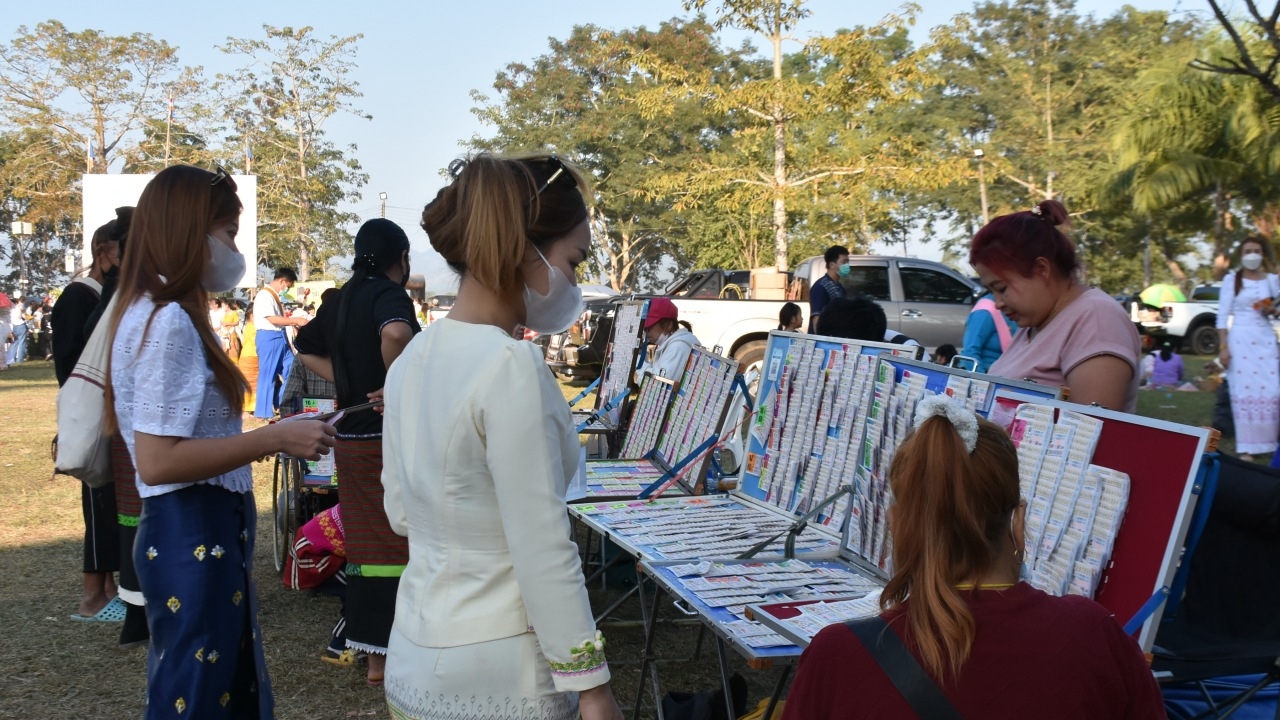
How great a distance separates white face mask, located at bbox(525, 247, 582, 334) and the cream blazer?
0.54ft

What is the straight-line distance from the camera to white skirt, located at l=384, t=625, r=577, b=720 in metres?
1.66

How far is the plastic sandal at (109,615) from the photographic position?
17.5 ft

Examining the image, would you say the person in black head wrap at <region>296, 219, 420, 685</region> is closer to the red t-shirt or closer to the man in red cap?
the man in red cap

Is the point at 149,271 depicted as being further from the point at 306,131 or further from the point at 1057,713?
the point at 306,131

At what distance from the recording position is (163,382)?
2410 mm

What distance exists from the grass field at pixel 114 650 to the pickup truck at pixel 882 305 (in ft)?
23.3

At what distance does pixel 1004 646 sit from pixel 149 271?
2130mm

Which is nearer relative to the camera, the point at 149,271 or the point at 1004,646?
the point at 1004,646

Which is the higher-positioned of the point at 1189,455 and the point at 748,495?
the point at 1189,455

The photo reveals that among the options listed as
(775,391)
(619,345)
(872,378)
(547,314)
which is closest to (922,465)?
(547,314)

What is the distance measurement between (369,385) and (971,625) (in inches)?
117

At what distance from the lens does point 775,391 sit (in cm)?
414

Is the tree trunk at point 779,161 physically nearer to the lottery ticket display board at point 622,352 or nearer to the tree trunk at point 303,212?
the lottery ticket display board at point 622,352

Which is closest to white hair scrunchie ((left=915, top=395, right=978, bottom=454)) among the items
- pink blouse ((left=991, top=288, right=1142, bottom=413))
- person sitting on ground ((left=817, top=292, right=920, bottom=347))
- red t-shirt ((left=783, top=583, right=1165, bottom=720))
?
red t-shirt ((left=783, top=583, right=1165, bottom=720))
